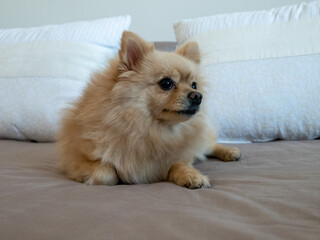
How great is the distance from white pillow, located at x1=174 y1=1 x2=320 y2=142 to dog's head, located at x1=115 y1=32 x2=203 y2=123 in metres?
0.43


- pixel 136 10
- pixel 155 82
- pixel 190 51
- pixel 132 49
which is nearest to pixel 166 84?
pixel 155 82

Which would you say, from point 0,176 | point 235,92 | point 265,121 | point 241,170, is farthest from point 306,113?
point 0,176

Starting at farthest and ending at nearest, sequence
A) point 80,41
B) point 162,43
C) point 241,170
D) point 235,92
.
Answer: point 162,43
point 80,41
point 235,92
point 241,170

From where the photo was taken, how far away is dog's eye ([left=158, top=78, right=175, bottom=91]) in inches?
48.2

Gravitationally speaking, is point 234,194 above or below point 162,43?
below

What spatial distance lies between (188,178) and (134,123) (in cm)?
34

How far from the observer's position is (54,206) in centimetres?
75

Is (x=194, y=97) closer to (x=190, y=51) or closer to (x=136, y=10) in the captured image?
(x=190, y=51)

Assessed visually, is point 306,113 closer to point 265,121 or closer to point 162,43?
point 265,121

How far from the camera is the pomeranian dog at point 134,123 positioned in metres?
1.15

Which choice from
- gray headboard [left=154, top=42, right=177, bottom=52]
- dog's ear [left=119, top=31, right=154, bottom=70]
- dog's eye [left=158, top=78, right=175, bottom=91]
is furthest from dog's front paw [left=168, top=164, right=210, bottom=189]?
gray headboard [left=154, top=42, right=177, bottom=52]

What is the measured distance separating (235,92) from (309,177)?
Answer: 950 millimetres

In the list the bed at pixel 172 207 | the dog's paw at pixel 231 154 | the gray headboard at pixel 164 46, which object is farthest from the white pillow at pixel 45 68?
the dog's paw at pixel 231 154

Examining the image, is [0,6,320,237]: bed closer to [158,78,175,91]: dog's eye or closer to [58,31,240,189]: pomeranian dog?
[58,31,240,189]: pomeranian dog
